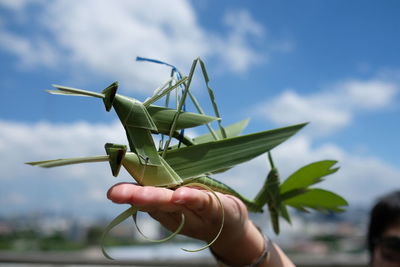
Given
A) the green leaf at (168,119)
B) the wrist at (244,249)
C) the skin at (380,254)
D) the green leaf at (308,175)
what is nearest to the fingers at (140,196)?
the green leaf at (168,119)

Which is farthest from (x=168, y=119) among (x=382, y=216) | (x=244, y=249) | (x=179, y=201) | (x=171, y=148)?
(x=382, y=216)

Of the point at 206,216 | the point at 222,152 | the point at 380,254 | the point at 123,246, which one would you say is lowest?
the point at 123,246

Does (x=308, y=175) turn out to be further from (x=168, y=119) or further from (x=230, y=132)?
(x=168, y=119)

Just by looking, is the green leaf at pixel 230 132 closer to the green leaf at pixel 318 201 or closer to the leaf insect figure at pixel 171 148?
the leaf insect figure at pixel 171 148

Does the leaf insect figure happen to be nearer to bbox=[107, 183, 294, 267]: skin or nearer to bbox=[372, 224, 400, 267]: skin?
bbox=[107, 183, 294, 267]: skin

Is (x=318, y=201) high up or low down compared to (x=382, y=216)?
up

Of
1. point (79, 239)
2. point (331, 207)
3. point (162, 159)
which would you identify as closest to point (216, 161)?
point (162, 159)
